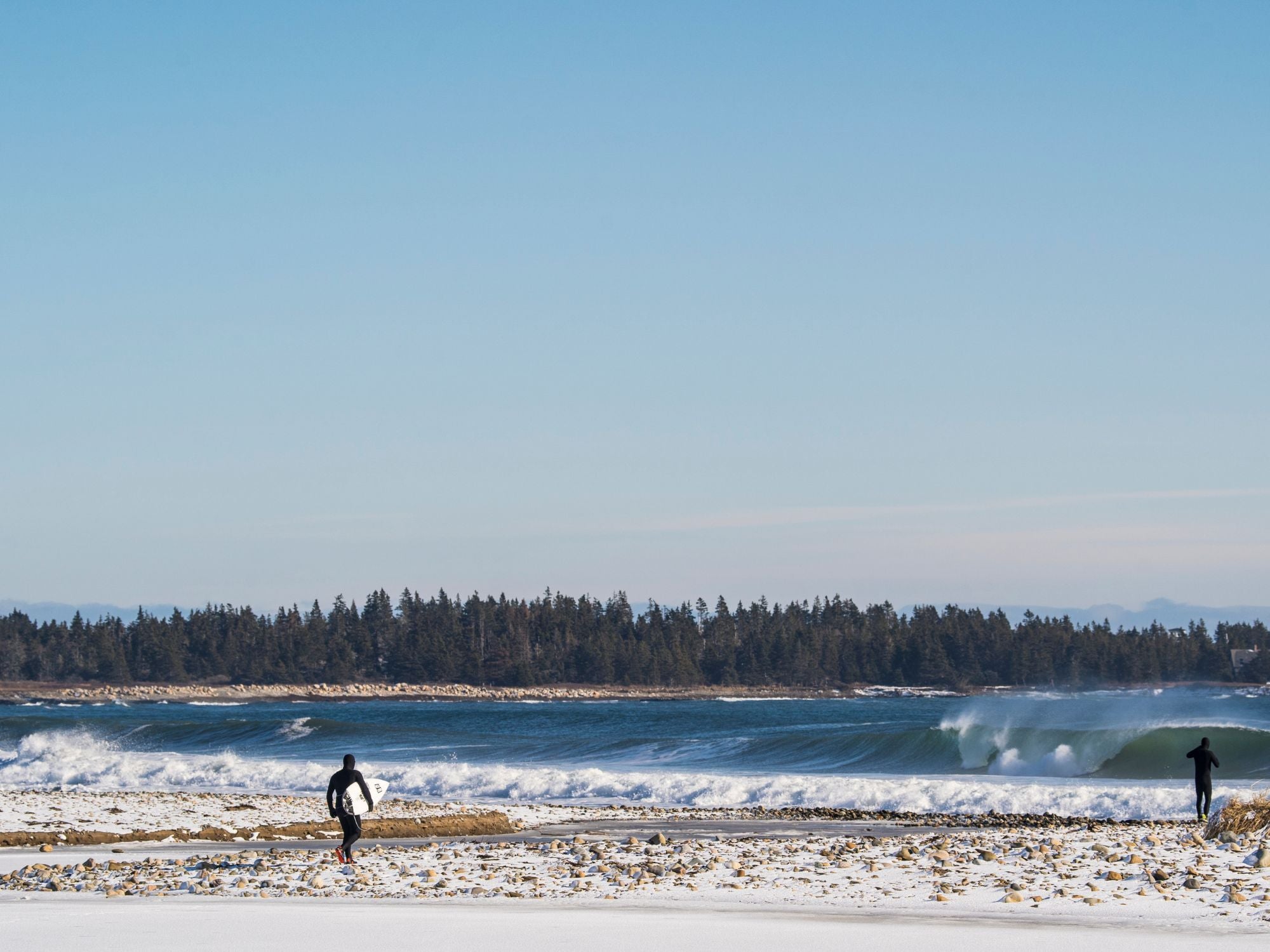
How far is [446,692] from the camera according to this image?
15338 cm

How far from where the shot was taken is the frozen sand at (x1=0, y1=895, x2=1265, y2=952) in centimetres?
1110

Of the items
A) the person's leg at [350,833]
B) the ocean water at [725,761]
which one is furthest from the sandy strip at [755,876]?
the ocean water at [725,761]

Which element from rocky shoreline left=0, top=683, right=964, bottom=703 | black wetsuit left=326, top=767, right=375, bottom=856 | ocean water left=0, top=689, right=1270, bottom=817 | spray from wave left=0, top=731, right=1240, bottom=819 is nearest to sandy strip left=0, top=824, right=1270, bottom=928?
black wetsuit left=326, top=767, right=375, bottom=856

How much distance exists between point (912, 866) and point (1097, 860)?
208 centimetres

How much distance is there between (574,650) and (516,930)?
155 metres

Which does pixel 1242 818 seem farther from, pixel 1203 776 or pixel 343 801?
pixel 343 801

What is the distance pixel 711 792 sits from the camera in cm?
3083

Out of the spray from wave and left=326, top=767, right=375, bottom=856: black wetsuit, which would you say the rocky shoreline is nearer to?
the spray from wave

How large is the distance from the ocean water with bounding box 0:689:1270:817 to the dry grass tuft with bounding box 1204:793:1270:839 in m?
8.30

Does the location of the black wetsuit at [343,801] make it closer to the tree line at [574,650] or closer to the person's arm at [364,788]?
the person's arm at [364,788]

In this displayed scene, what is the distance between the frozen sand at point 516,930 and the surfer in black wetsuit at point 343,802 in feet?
9.82

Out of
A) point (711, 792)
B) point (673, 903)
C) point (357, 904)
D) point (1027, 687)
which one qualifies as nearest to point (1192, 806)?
point (711, 792)

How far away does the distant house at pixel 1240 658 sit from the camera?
175875 mm

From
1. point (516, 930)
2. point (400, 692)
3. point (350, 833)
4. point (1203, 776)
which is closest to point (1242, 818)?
point (1203, 776)
